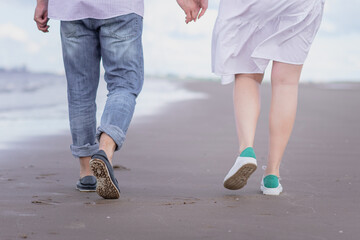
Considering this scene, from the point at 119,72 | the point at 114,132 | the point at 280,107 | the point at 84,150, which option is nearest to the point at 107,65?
the point at 119,72

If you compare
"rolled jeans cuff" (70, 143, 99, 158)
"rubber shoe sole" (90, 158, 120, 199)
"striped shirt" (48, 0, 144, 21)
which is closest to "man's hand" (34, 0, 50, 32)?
"striped shirt" (48, 0, 144, 21)

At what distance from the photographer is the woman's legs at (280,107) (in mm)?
2973

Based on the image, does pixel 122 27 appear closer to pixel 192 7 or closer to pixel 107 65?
pixel 107 65

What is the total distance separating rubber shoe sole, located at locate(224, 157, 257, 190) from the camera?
2.74 meters

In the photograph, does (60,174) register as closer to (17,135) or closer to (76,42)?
(76,42)

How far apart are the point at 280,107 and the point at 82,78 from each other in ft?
3.30

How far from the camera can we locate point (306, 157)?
176 inches

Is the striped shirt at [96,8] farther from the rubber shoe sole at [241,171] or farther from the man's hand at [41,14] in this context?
the rubber shoe sole at [241,171]

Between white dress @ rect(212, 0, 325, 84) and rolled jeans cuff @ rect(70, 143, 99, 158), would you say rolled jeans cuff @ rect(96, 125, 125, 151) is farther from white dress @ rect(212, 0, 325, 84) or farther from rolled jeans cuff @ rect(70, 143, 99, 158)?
white dress @ rect(212, 0, 325, 84)

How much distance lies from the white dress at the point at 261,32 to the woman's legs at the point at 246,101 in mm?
51

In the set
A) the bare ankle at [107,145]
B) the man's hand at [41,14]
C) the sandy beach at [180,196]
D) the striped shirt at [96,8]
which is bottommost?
the sandy beach at [180,196]

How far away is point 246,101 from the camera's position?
3.00 metres

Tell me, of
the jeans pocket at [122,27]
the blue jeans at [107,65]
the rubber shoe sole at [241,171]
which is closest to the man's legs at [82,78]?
the blue jeans at [107,65]

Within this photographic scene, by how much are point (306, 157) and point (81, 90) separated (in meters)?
2.09
